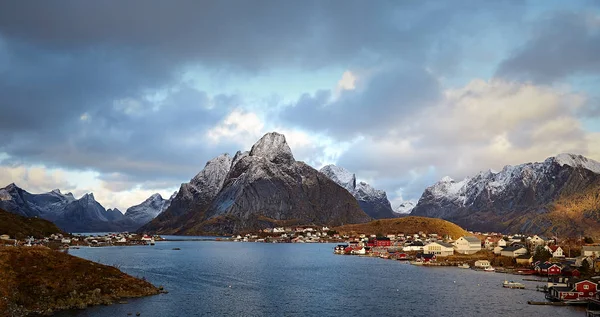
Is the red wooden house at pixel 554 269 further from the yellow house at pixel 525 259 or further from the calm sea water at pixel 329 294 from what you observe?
the yellow house at pixel 525 259

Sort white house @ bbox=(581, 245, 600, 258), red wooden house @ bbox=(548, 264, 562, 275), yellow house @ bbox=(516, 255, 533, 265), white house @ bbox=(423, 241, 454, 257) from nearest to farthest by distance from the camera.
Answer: red wooden house @ bbox=(548, 264, 562, 275) < white house @ bbox=(581, 245, 600, 258) < yellow house @ bbox=(516, 255, 533, 265) < white house @ bbox=(423, 241, 454, 257)

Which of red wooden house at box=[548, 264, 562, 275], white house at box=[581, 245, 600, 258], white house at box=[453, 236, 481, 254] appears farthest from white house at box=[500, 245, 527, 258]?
red wooden house at box=[548, 264, 562, 275]

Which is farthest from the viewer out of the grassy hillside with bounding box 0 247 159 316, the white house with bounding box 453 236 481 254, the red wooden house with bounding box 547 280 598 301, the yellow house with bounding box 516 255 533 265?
the white house with bounding box 453 236 481 254

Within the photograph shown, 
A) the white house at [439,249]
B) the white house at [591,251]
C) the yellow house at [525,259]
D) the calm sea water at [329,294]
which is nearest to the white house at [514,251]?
the yellow house at [525,259]

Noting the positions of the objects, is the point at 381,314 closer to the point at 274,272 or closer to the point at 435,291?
the point at 435,291

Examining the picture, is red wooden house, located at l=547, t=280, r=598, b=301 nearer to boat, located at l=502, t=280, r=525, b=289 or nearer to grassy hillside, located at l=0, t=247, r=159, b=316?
boat, located at l=502, t=280, r=525, b=289

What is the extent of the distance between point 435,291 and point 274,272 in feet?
163

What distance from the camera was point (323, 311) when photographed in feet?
251

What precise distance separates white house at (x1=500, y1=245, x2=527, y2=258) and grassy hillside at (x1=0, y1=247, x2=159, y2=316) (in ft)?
377

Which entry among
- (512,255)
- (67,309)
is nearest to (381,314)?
(67,309)

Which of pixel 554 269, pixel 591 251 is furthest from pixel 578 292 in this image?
pixel 591 251

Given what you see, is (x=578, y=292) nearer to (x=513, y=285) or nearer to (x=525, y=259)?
(x=513, y=285)

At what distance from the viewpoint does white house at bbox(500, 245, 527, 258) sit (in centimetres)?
15931

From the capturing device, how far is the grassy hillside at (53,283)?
73.0m
